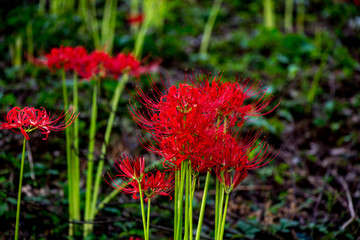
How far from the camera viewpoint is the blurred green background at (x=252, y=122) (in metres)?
1.78

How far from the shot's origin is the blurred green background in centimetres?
178

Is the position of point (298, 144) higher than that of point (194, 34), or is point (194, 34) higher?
point (194, 34)

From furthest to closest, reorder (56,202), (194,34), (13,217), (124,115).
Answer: (194,34), (124,115), (56,202), (13,217)

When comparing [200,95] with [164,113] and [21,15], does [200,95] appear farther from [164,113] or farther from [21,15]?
[21,15]

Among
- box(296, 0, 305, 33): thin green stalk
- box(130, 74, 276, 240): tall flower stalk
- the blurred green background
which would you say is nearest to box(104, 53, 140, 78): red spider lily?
the blurred green background

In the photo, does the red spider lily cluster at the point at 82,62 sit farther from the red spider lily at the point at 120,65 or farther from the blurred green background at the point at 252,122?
the blurred green background at the point at 252,122

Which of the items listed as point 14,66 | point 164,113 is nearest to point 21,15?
point 14,66

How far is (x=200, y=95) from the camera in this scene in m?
0.90

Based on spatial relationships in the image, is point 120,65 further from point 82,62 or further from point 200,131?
point 200,131

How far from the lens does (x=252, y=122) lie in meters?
2.97

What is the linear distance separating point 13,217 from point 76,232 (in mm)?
321

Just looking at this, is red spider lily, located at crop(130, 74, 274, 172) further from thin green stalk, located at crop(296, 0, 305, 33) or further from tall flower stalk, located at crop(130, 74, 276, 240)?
thin green stalk, located at crop(296, 0, 305, 33)

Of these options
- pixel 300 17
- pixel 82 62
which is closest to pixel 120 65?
pixel 82 62

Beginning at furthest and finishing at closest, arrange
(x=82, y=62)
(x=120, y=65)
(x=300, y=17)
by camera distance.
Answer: (x=300, y=17), (x=120, y=65), (x=82, y=62)
